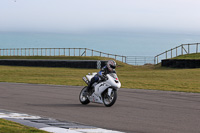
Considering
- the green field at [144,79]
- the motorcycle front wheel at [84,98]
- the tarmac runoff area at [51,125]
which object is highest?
the green field at [144,79]

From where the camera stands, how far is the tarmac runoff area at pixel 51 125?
737cm

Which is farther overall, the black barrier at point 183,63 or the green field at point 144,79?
the black barrier at point 183,63

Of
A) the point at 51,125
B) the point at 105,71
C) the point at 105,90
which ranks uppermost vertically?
the point at 105,71

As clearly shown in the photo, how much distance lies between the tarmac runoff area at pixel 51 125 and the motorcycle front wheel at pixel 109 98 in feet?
9.26

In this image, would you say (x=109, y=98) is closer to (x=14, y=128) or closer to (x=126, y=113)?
(x=126, y=113)

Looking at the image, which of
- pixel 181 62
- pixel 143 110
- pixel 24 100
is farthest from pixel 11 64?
pixel 143 110

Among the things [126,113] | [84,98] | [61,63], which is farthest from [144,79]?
[61,63]

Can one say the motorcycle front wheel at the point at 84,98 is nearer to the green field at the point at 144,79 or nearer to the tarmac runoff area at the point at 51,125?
the tarmac runoff area at the point at 51,125

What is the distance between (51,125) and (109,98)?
3.62 metres

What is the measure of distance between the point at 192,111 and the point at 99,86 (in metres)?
2.86

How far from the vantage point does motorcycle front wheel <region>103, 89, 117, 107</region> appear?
36.8 ft

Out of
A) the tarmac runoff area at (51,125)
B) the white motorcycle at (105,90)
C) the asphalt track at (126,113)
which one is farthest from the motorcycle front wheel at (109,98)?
the tarmac runoff area at (51,125)

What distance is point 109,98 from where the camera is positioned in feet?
37.6

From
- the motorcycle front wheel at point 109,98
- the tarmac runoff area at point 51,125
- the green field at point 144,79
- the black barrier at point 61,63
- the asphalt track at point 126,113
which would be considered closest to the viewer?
the tarmac runoff area at point 51,125
